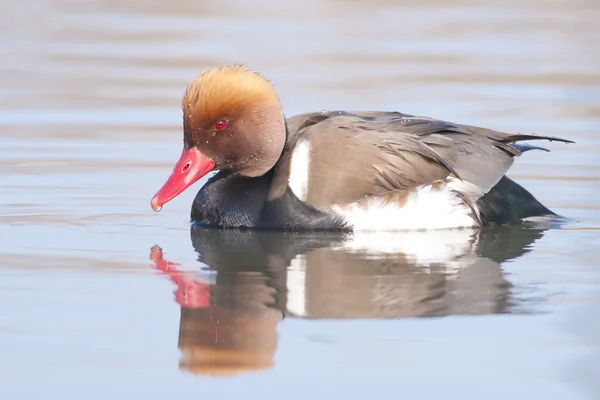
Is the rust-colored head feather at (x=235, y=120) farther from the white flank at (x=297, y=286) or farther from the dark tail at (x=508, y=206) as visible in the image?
the dark tail at (x=508, y=206)

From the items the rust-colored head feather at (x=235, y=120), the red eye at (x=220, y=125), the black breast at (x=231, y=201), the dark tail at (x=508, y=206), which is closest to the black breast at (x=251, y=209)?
the black breast at (x=231, y=201)

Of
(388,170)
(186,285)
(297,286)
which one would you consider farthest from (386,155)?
(186,285)

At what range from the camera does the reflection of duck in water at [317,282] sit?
5.14 metres

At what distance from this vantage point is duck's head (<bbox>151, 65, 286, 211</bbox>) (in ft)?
23.3

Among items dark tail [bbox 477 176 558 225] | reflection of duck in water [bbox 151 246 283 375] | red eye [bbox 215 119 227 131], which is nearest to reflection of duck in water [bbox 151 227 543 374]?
reflection of duck in water [bbox 151 246 283 375]

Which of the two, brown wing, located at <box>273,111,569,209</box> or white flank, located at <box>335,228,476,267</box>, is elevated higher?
brown wing, located at <box>273,111,569,209</box>

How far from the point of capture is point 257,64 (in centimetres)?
1297

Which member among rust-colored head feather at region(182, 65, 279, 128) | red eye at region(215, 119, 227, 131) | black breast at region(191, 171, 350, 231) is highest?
rust-colored head feather at region(182, 65, 279, 128)

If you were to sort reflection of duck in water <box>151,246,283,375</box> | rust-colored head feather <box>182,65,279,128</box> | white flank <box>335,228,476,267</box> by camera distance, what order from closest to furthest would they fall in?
reflection of duck in water <box>151,246,283,375</box> < white flank <box>335,228,476,267</box> < rust-colored head feather <box>182,65,279,128</box>

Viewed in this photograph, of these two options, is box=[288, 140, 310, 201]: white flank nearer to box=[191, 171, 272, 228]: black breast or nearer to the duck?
the duck

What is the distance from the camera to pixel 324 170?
23.5 feet

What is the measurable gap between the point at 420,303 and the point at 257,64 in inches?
298

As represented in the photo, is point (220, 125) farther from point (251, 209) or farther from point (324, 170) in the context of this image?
point (324, 170)

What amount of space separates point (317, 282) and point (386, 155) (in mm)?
1429
